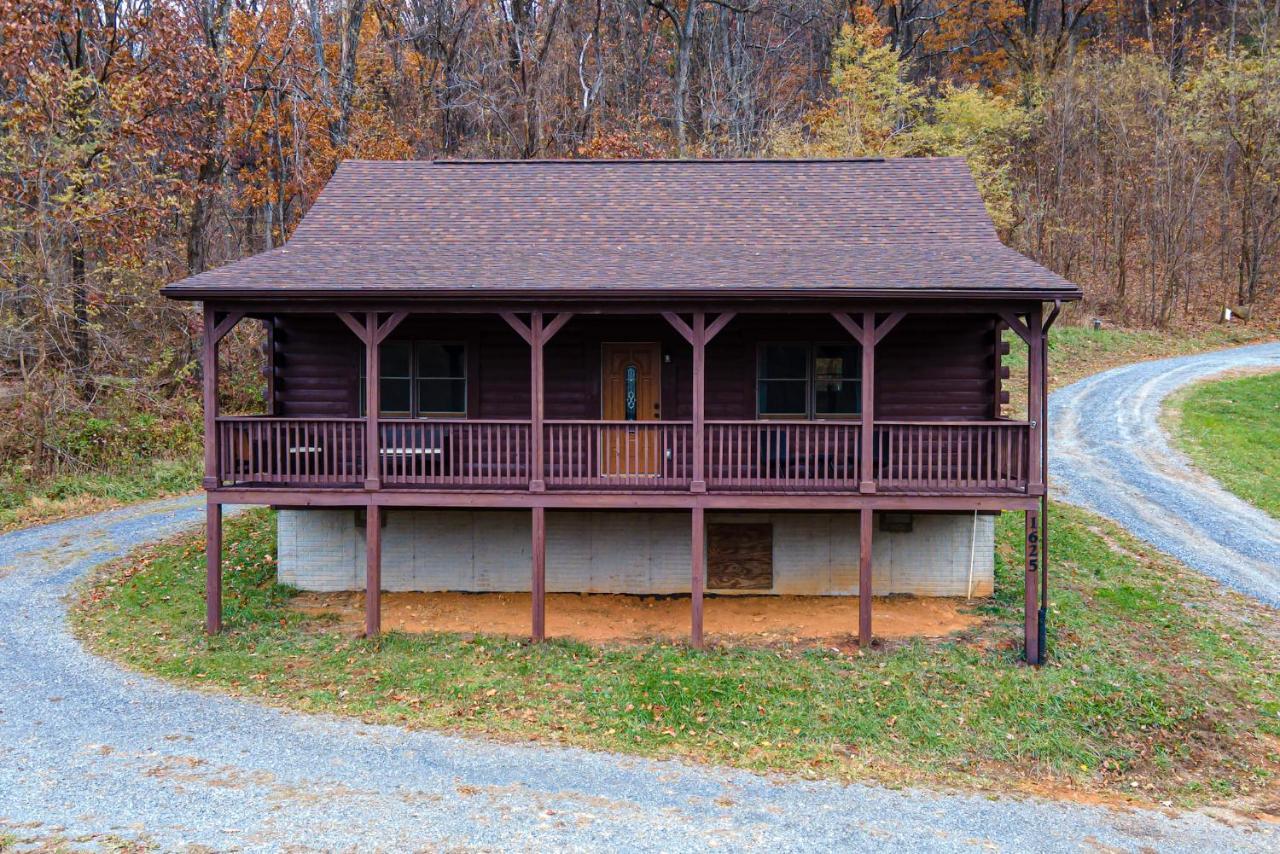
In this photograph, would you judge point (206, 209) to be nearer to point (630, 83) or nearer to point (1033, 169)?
point (630, 83)

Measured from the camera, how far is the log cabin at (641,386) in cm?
1141

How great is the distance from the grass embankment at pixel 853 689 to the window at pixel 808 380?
3.78 meters

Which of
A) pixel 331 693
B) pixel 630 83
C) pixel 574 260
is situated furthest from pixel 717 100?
pixel 331 693

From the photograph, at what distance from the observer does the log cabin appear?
11406 mm

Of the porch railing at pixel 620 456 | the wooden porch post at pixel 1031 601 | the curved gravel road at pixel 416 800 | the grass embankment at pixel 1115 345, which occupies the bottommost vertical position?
the curved gravel road at pixel 416 800

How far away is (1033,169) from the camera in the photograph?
35594 millimetres

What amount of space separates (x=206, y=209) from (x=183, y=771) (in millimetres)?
22688

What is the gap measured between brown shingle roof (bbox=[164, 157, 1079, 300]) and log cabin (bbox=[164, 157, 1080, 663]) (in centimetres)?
6

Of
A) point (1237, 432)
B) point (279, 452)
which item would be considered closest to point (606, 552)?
point (279, 452)

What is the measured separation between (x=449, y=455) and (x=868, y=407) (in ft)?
19.7

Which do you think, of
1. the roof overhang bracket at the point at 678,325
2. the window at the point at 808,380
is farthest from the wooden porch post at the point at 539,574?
the window at the point at 808,380

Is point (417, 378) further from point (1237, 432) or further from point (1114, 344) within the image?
point (1114, 344)

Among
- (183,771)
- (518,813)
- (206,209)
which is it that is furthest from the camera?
(206,209)

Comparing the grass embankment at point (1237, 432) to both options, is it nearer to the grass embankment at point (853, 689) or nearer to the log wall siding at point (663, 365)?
the grass embankment at point (853, 689)
